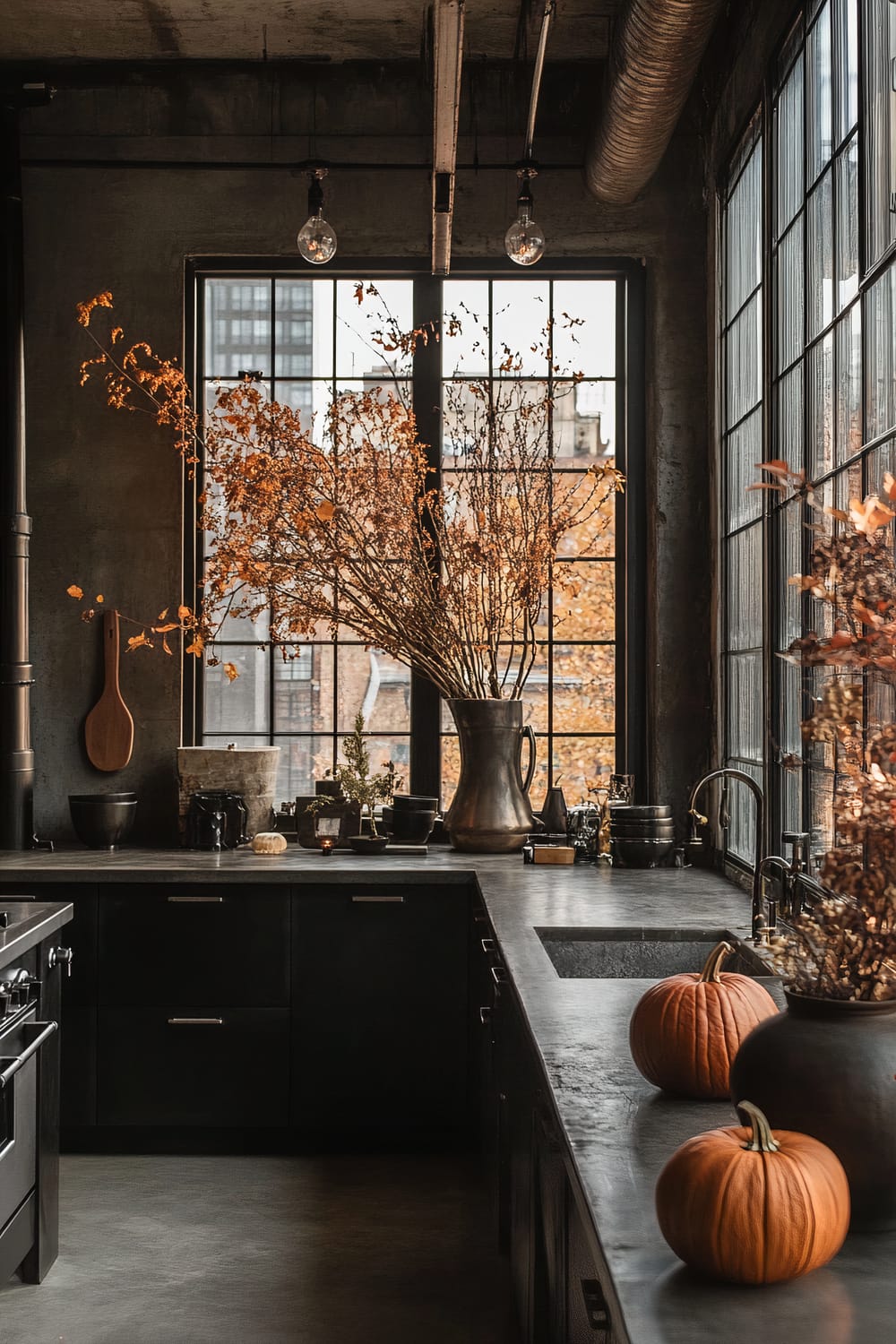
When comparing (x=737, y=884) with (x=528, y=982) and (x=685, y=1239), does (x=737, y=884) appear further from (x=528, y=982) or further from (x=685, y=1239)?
(x=685, y=1239)

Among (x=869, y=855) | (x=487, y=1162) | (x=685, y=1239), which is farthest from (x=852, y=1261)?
(x=487, y=1162)

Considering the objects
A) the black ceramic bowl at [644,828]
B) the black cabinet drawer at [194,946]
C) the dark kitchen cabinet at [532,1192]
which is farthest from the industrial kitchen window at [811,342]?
the black cabinet drawer at [194,946]

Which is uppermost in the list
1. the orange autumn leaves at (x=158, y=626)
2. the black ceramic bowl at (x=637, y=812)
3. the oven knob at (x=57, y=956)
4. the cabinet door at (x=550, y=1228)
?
the orange autumn leaves at (x=158, y=626)

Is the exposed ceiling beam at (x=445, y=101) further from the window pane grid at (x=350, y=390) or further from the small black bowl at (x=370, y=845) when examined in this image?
the small black bowl at (x=370, y=845)

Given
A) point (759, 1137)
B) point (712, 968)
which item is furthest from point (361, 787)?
point (759, 1137)

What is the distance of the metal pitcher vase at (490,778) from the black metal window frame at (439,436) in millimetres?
515

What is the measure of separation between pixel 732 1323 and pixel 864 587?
0.77 meters

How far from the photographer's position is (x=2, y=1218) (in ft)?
9.64

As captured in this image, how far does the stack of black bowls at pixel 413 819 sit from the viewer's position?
4.84 m

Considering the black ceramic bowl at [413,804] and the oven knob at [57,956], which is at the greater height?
the black ceramic bowl at [413,804]

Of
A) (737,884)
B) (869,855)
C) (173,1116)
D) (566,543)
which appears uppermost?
(566,543)

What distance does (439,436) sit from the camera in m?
5.18

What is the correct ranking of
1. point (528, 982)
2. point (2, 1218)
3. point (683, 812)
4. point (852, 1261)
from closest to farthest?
point (852, 1261)
point (528, 982)
point (2, 1218)
point (683, 812)

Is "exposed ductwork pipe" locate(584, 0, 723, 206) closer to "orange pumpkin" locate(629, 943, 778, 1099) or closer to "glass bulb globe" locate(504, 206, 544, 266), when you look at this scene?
"glass bulb globe" locate(504, 206, 544, 266)
